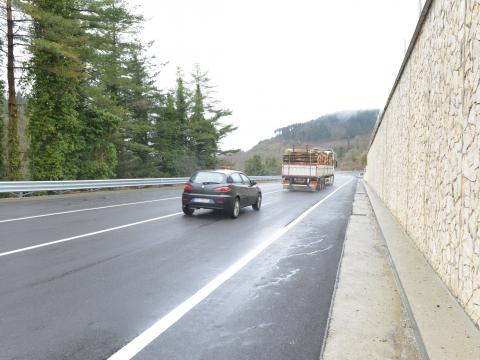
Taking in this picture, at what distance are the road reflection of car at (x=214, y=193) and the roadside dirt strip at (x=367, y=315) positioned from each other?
545 cm

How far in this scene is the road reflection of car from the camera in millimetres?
11945

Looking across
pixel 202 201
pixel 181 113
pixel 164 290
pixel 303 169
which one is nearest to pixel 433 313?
pixel 164 290

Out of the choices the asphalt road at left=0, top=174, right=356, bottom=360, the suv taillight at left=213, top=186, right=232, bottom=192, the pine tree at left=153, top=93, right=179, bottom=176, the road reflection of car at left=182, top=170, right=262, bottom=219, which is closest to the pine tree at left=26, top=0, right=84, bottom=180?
the road reflection of car at left=182, top=170, right=262, bottom=219

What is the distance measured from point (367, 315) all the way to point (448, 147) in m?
2.48

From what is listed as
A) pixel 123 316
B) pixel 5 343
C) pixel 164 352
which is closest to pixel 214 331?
pixel 164 352

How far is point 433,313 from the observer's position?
4027 mm

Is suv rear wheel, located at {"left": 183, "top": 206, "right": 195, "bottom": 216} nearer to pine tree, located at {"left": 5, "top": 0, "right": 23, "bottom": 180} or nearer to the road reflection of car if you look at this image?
the road reflection of car

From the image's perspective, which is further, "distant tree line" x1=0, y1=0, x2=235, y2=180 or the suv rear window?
"distant tree line" x1=0, y1=0, x2=235, y2=180

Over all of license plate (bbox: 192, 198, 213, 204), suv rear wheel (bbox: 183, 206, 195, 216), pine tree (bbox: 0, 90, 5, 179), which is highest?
pine tree (bbox: 0, 90, 5, 179)

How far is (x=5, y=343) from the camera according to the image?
341cm

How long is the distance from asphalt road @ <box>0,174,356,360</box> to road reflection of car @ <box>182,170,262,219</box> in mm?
2156

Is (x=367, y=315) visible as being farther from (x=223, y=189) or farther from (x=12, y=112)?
(x=12, y=112)

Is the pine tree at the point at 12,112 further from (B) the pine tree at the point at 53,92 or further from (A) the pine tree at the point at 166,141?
(A) the pine tree at the point at 166,141

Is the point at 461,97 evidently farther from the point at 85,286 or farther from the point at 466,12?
the point at 85,286
